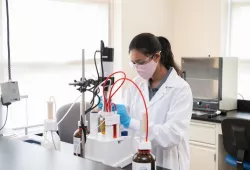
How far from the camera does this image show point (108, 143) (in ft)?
4.45

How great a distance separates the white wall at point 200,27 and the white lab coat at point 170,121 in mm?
1873

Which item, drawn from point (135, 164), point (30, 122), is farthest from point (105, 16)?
point (135, 164)

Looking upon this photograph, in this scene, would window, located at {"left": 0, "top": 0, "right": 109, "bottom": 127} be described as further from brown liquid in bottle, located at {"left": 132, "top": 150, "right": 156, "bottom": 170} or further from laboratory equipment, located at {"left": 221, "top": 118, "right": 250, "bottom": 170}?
brown liquid in bottle, located at {"left": 132, "top": 150, "right": 156, "bottom": 170}

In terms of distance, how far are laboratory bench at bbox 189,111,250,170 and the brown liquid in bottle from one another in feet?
6.48

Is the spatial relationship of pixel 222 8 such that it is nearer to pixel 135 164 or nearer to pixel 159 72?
pixel 159 72

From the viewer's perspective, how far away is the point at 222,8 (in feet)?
11.6

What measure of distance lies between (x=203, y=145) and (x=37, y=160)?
2.35 m

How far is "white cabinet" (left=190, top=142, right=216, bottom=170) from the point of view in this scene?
3.02 meters

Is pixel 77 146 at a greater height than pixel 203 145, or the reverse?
pixel 77 146

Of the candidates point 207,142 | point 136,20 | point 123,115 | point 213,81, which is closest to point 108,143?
point 123,115

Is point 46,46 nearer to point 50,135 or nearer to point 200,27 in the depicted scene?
point 50,135

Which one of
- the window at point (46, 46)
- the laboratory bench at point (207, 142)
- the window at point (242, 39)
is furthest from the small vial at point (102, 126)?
the window at point (242, 39)

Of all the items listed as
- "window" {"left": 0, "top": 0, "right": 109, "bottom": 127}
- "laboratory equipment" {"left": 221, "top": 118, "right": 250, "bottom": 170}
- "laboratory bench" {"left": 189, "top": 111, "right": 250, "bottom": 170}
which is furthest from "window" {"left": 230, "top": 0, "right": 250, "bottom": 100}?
"window" {"left": 0, "top": 0, "right": 109, "bottom": 127}

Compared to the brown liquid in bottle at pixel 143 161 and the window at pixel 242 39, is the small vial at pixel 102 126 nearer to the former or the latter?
the brown liquid in bottle at pixel 143 161
